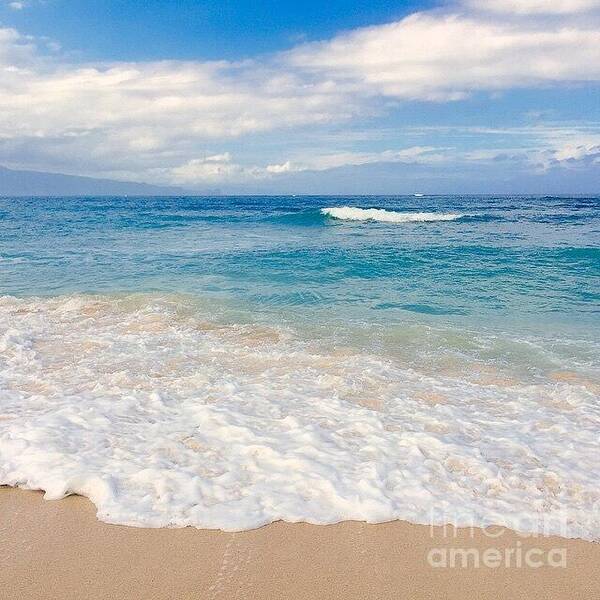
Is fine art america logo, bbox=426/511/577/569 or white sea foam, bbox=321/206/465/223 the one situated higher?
white sea foam, bbox=321/206/465/223

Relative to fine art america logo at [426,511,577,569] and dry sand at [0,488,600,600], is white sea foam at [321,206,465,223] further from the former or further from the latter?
dry sand at [0,488,600,600]

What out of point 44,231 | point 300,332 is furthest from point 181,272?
point 44,231

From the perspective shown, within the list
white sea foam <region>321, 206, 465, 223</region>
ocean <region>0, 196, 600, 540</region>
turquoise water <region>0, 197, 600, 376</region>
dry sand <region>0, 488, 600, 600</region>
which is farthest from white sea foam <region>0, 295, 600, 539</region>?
white sea foam <region>321, 206, 465, 223</region>

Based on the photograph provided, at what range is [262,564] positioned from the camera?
344cm

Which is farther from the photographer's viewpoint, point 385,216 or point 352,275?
point 385,216

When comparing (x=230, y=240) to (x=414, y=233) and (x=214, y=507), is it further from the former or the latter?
(x=214, y=507)

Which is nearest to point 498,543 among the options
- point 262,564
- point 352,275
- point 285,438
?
point 262,564

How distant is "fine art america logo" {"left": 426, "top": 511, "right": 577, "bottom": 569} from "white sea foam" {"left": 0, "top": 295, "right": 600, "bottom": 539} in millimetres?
39

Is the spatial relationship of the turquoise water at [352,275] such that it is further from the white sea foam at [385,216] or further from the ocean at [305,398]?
the white sea foam at [385,216]

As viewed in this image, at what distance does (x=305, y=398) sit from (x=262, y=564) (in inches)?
109

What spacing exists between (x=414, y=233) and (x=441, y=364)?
900 inches

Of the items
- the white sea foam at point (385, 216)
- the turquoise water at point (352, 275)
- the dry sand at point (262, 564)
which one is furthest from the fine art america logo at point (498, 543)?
the white sea foam at point (385, 216)

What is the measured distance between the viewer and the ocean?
13.6 ft

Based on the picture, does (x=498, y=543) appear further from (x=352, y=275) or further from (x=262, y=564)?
(x=352, y=275)
